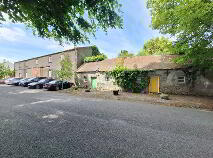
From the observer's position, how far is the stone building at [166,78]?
47.9ft

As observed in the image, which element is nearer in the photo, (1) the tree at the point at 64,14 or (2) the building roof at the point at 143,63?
(1) the tree at the point at 64,14

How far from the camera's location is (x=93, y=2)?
4426 mm

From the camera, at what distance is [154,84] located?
55.8 ft

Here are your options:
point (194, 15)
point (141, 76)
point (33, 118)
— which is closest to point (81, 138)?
point (33, 118)

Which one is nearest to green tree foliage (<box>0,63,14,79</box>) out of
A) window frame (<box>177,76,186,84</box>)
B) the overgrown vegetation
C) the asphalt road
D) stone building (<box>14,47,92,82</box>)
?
stone building (<box>14,47,92,82</box>)

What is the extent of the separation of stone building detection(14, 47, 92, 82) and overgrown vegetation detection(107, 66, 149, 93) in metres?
11.2

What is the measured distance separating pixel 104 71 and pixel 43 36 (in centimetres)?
1533

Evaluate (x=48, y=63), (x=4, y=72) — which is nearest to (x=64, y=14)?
(x=48, y=63)

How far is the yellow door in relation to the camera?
1678 cm

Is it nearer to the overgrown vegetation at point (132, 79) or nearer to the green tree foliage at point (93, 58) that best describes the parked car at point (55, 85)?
the green tree foliage at point (93, 58)

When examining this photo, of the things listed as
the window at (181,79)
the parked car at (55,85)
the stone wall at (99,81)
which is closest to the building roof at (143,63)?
the stone wall at (99,81)

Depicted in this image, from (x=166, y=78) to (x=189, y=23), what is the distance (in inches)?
317

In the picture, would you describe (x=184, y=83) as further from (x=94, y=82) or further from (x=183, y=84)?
(x=94, y=82)

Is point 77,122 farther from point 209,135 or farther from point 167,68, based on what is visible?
point 167,68
